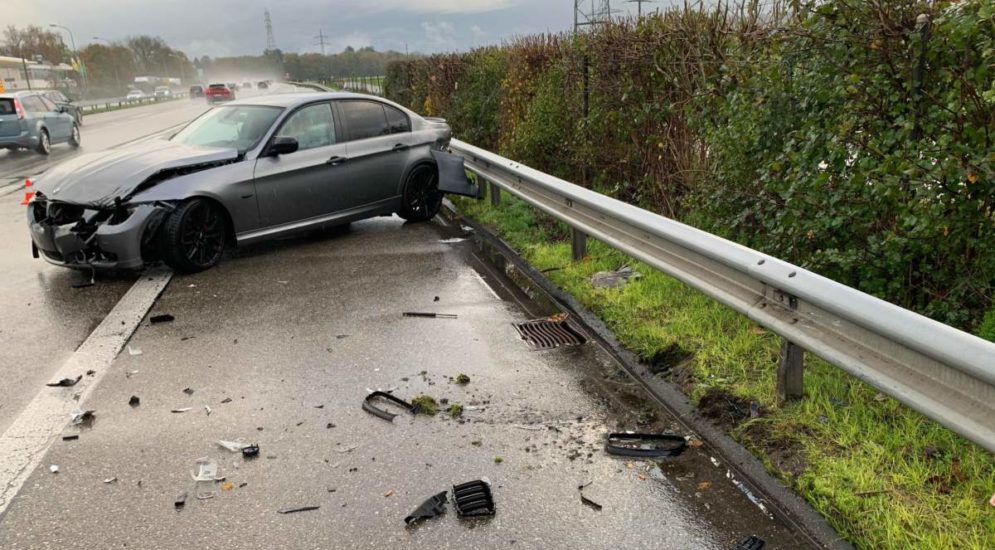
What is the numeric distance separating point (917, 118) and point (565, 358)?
2.49 m

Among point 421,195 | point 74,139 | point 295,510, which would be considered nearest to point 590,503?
point 295,510

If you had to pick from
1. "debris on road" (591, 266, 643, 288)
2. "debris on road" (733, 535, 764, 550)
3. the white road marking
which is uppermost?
the white road marking

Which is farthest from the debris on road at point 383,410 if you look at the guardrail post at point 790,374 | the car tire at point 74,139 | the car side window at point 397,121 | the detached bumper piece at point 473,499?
the car tire at point 74,139

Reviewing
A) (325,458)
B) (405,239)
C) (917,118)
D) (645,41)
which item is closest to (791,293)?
(917,118)

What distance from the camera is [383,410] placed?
4281mm

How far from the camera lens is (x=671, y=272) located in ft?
16.9

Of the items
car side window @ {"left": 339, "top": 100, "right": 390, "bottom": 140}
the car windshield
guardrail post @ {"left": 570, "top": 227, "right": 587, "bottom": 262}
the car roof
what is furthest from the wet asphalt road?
car side window @ {"left": 339, "top": 100, "right": 390, "bottom": 140}

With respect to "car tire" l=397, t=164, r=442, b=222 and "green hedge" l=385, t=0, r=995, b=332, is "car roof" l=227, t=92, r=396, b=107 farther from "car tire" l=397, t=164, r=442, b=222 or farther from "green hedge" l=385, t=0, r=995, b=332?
"green hedge" l=385, t=0, r=995, b=332

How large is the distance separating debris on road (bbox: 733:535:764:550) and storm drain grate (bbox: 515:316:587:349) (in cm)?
243

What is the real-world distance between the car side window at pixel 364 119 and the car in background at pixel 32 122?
15664 millimetres

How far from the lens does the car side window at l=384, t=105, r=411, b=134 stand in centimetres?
938

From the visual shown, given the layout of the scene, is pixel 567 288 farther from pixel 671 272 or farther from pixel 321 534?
pixel 321 534

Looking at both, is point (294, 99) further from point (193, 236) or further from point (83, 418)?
point (83, 418)

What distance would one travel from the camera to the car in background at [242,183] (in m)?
6.90
